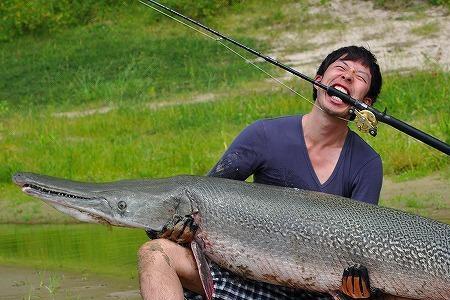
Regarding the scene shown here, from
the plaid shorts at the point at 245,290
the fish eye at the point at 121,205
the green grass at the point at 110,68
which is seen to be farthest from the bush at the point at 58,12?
the fish eye at the point at 121,205

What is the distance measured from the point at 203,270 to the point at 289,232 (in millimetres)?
407

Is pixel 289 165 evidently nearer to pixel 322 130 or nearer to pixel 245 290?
pixel 322 130

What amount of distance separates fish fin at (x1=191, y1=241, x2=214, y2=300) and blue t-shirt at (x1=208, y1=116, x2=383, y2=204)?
21.8 inches

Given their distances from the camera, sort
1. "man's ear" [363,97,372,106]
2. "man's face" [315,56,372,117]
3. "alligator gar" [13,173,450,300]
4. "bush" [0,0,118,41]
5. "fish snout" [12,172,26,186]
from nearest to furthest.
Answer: "fish snout" [12,172,26,186], "alligator gar" [13,173,450,300], "man's face" [315,56,372,117], "man's ear" [363,97,372,106], "bush" [0,0,118,41]

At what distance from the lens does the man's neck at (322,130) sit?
554cm

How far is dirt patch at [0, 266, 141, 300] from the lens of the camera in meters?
7.44

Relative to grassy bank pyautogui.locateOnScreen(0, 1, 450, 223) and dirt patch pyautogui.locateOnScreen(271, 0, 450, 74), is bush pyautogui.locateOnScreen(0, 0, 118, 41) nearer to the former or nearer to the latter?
grassy bank pyautogui.locateOnScreen(0, 1, 450, 223)

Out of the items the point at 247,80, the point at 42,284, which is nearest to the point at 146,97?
the point at 247,80

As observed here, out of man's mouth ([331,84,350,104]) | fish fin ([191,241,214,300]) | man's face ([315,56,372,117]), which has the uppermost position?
man's face ([315,56,372,117])

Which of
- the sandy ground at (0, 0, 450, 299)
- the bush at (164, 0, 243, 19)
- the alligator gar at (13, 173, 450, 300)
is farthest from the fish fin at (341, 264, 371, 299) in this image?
the bush at (164, 0, 243, 19)

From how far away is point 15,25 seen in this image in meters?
23.2

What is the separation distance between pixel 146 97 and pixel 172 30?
4.59m

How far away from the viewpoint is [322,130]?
554 centimetres

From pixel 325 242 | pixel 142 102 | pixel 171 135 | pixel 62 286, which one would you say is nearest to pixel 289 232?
pixel 325 242
